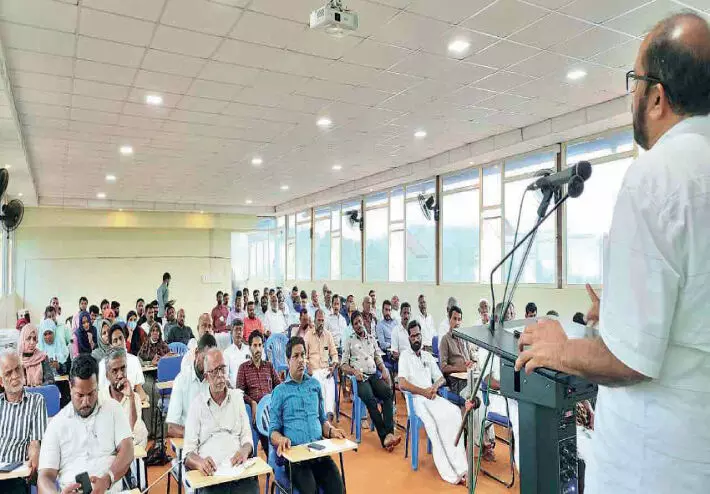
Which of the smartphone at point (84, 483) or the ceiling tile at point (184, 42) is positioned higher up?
the ceiling tile at point (184, 42)

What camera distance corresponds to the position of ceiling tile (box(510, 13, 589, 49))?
3.83 m

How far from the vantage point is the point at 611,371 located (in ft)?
2.52

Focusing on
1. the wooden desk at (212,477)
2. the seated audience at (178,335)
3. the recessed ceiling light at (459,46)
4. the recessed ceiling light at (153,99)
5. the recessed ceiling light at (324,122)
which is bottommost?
the wooden desk at (212,477)

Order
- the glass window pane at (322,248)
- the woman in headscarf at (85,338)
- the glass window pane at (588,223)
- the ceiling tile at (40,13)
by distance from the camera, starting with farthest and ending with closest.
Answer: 1. the glass window pane at (322,248)
2. the woman in headscarf at (85,338)
3. the glass window pane at (588,223)
4. the ceiling tile at (40,13)

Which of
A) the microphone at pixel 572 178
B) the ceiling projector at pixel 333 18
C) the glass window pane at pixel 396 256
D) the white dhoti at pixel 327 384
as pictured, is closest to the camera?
the microphone at pixel 572 178

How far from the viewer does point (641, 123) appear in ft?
2.88

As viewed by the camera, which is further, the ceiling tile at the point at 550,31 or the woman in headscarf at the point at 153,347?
the woman in headscarf at the point at 153,347

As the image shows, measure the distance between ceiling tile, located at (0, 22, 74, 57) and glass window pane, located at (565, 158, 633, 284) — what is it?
586cm

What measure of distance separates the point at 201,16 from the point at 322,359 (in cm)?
384

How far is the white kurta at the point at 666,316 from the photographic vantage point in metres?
0.73

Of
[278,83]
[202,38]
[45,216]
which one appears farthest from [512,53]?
[45,216]

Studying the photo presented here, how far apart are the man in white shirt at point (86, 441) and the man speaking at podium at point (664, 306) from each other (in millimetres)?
2645

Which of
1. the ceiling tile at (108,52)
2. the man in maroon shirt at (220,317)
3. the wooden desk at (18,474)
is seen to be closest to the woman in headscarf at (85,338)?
the man in maroon shirt at (220,317)

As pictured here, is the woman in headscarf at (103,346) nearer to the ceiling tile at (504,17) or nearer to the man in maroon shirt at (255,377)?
the man in maroon shirt at (255,377)
